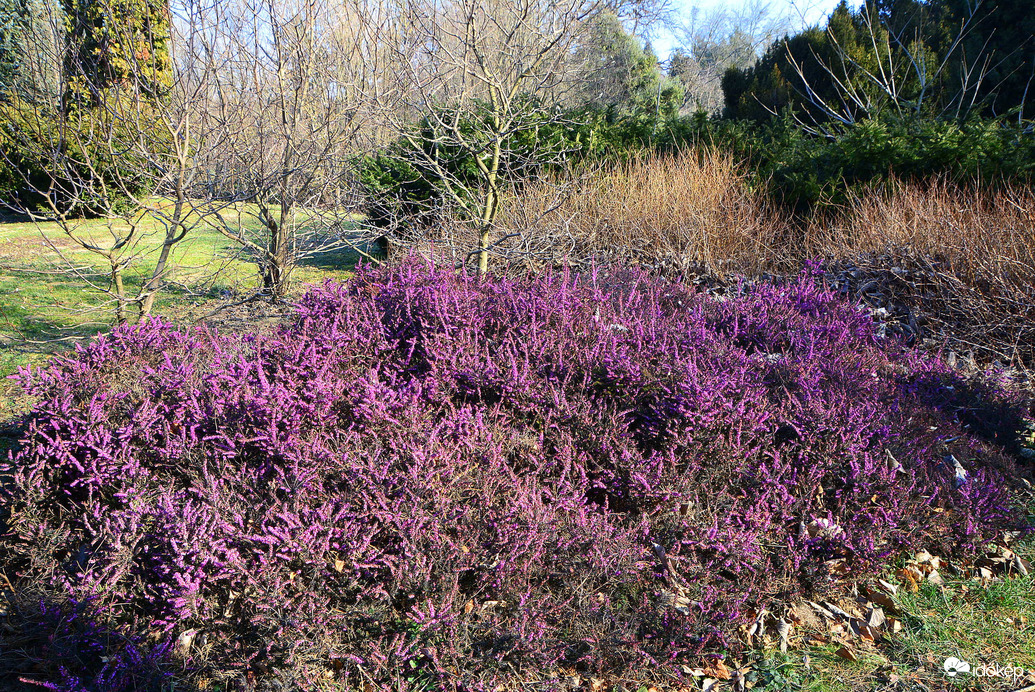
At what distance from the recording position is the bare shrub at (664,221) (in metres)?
6.23

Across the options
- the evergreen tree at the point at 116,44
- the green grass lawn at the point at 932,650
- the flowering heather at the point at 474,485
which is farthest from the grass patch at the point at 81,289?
the green grass lawn at the point at 932,650

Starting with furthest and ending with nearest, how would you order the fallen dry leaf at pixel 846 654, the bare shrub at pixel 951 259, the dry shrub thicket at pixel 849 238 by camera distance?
the dry shrub thicket at pixel 849 238
the bare shrub at pixel 951 259
the fallen dry leaf at pixel 846 654

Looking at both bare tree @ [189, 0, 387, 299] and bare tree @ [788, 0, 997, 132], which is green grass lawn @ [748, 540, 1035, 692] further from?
bare tree @ [788, 0, 997, 132]

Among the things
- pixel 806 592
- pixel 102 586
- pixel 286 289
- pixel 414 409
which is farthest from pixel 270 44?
pixel 806 592

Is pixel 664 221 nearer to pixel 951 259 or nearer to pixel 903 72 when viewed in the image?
Answer: pixel 951 259

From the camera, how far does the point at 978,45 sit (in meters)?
9.15

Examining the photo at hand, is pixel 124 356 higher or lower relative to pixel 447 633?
higher

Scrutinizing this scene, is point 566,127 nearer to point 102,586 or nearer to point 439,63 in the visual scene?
point 439,63

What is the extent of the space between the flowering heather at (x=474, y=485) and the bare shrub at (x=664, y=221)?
2.92 meters

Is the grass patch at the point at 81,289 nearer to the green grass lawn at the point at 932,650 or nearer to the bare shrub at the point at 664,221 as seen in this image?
the bare shrub at the point at 664,221

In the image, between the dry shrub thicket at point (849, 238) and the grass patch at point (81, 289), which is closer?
the dry shrub thicket at point (849, 238)

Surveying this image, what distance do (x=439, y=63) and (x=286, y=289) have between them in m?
2.63

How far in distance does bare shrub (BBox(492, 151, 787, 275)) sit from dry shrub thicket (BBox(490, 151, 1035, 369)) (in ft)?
0.05

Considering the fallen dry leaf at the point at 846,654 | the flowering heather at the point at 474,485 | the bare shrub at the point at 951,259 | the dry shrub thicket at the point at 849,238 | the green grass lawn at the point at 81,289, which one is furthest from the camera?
the green grass lawn at the point at 81,289
